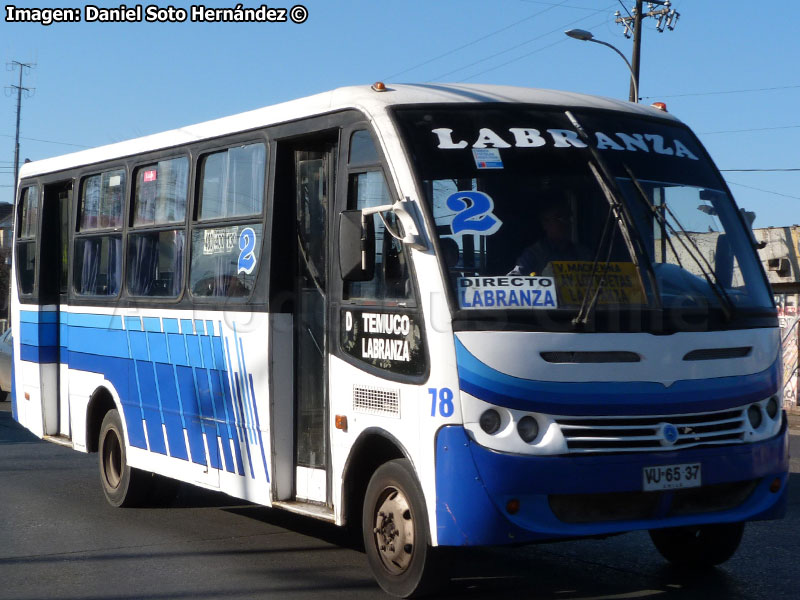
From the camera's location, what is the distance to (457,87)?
748cm

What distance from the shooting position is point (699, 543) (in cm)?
751

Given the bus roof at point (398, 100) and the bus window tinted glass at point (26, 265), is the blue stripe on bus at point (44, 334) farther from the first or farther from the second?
the bus roof at point (398, 100)

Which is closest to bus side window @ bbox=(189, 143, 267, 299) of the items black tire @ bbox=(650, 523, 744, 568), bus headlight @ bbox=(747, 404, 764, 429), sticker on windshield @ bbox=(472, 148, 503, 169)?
sticker on windshield @ bbox=(472, 148, 503, 169)

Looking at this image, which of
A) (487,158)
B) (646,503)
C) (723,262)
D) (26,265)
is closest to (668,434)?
(646,503)

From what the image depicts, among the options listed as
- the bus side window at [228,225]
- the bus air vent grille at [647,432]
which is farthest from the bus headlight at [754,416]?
the bus side window at [228,225]

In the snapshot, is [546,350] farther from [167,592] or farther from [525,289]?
[167,592]

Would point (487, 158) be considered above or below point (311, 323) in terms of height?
above

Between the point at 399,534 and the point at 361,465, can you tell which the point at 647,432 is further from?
the point at 361,465

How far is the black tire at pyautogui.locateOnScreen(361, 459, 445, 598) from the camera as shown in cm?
643

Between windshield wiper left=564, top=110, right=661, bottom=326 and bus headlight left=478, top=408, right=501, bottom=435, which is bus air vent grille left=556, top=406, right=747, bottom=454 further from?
windshield wiper left=564, top=110, right=661, bottom=326

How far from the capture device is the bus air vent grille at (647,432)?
20.5 ft

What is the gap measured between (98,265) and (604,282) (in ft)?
19.3

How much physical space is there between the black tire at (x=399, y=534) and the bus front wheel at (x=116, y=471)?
13.1 ft

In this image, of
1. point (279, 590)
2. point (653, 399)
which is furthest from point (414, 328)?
point (279, 590)
